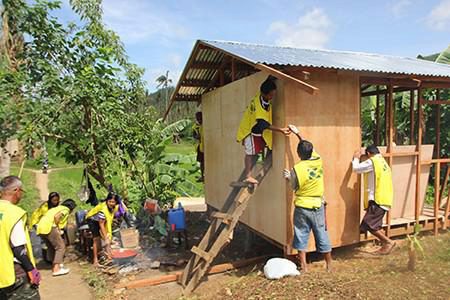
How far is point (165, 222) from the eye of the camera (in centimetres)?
838

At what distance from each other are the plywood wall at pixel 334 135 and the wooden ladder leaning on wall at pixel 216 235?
0.63 meters

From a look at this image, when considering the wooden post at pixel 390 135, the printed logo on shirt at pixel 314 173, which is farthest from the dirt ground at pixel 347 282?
the printed logo on shirt at pixel 314 173

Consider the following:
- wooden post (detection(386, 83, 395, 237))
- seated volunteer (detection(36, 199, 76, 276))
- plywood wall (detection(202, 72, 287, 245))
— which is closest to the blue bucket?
plywood wall (detection(202, 72, 287, 245))

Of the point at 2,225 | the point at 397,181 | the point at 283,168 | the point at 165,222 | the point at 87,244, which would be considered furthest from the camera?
the point at 165,222

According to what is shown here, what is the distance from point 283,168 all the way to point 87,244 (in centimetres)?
436

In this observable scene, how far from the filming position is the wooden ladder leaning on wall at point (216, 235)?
529 cm

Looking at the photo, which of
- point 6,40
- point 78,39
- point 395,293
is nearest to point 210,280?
point 395,293

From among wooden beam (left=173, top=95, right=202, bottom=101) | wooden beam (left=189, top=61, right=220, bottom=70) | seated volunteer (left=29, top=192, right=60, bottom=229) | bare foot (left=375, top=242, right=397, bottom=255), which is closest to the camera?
bare foot (left=375, top=242, right=397, bottom=255)

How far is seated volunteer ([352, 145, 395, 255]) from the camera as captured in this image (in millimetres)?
5488

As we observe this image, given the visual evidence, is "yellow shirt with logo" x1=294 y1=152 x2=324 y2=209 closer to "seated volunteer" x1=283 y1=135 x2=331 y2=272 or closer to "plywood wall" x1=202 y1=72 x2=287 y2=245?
"seated volunteer" x1=283 y1=135 x2=331 y2=272

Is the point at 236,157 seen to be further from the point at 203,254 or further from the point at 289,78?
the point at 289,78

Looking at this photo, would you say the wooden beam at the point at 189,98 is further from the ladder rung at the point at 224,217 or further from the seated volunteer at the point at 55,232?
the ladder rung at the point at 224,217

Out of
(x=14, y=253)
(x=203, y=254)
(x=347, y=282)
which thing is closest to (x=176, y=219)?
(x=203, y=254)

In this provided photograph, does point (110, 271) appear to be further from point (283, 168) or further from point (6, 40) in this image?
point (6, 40)
